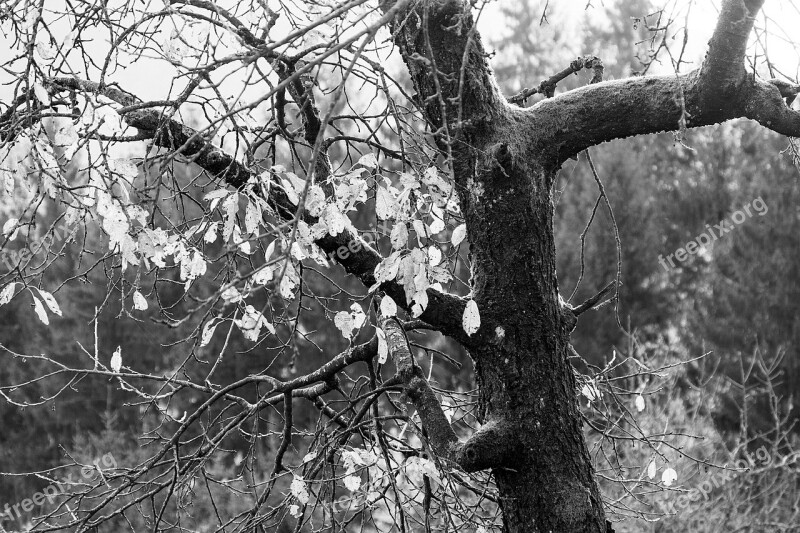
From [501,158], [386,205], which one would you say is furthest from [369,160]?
[501,158]

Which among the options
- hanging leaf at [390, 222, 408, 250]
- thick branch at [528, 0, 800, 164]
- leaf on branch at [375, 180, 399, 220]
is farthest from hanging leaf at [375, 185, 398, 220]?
thick branch at [528, 0, 800, 164]

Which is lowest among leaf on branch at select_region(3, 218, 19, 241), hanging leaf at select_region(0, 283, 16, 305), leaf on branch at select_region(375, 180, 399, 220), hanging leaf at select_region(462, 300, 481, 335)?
hanging leaf at select_region(0, 283, 16, 305)

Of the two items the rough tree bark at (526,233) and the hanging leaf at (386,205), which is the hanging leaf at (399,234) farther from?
the rough tree bark at (526,233)

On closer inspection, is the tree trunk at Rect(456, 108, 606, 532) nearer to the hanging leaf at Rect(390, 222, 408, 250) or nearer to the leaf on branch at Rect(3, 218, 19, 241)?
the hanging leaf at Rect(390, 222, 408, 250)

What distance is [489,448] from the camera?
2.76 m

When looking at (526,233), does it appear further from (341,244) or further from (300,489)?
(300,489)

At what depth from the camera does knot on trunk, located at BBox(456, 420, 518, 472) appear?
2.75 metres

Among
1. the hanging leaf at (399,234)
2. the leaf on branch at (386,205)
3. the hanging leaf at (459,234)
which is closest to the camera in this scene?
the hanging leaf at (399,234)

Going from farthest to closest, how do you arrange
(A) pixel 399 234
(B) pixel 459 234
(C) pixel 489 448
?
1. (B) pixel 459 234
2. (C) pixel 489 448
3. (A) pixel 399 234

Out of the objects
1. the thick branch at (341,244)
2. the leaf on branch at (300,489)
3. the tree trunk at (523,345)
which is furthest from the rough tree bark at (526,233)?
the leaf on branch at (300,489)

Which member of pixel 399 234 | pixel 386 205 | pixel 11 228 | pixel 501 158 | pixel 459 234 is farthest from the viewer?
pixel 459 234

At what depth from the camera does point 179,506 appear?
9.92 feet

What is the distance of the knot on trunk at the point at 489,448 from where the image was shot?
9.02ft

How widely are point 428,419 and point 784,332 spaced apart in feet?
45.4
